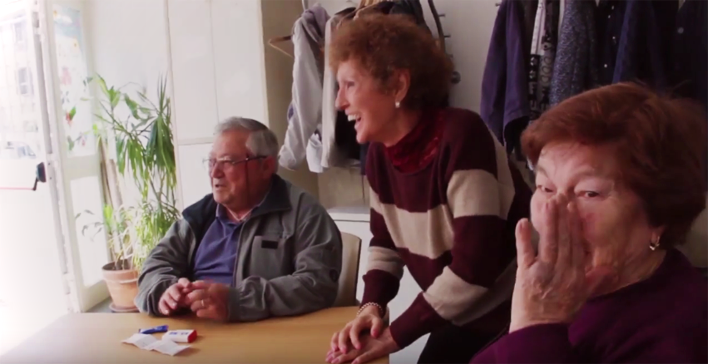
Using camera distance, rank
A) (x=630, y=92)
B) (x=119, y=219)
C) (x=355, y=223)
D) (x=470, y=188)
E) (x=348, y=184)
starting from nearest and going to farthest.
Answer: (x=630, y=92) < (x=470, y=188) < (x=355, y=223) < (x=348, y=184) < (x=119, y=219)

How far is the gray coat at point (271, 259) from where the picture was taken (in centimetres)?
119

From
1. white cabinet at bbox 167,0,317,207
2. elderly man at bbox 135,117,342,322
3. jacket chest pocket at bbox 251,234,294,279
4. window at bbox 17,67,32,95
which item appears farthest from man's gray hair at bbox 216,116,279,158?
window at bbox 17,67,32,95

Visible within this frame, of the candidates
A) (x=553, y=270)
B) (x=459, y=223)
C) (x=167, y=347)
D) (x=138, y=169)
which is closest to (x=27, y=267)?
(x=138, y=169)

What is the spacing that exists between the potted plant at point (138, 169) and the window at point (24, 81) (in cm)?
35

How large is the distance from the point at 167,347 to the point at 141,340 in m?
0.08

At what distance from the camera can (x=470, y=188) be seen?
101cm

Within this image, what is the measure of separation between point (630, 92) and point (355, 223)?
1579 mm

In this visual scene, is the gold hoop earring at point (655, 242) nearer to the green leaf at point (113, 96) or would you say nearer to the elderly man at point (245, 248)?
the elderly man at point (245, 248)

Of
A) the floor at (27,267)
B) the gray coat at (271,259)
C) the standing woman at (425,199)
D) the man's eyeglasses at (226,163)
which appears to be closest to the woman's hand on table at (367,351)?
the standing woman at (425,199)

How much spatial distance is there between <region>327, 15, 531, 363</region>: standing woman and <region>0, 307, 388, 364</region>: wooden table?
0.08 m

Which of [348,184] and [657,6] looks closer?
[657,6]

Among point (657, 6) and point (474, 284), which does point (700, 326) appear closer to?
point (474, 284)

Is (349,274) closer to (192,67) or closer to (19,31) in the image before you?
(192,67)

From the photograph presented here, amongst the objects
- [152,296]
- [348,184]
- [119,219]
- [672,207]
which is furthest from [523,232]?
[119,219]
